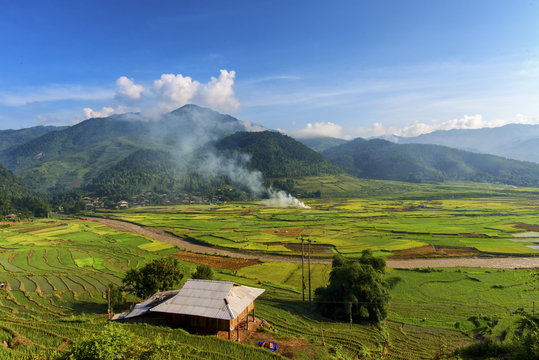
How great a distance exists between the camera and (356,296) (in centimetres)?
2902

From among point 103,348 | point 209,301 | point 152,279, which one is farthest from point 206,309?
point 152,279

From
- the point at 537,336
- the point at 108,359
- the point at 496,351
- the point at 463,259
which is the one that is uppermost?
the point at 108,359

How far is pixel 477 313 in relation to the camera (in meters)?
30.1

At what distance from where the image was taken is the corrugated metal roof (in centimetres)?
2100

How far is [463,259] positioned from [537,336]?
131 feet

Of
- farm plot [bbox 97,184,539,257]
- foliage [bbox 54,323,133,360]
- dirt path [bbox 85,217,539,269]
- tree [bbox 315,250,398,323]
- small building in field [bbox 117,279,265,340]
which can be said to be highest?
foliage [bbox 54,323,133,360]

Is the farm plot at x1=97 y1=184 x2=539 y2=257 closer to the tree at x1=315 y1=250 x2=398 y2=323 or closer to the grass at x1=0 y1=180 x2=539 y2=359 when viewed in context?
the grass at x1=0 y1=180 x2=539 y2=359

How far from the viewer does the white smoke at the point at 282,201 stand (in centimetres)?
12995

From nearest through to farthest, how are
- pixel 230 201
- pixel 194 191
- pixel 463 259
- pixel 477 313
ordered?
pixel 477 313, pixel 463 259, pixel 230 201, pixel 194 191

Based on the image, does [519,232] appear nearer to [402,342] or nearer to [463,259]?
[463,259]

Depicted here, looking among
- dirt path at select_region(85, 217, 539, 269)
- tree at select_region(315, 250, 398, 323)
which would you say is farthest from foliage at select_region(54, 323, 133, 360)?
dirt path at select_region(85, 217, 539, 269)

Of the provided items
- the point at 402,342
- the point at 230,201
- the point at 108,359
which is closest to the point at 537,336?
the point at 402,342

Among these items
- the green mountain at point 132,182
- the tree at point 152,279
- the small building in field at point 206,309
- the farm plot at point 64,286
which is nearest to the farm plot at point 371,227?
the farm plot at point 64,286

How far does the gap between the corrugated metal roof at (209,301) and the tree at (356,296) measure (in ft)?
33.6
